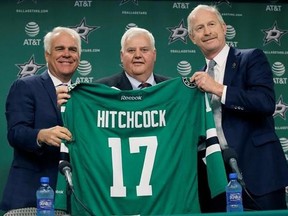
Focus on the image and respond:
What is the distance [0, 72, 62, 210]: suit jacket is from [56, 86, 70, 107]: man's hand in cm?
16

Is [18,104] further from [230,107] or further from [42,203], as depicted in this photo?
[230,107]

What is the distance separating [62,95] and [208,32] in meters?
0.78

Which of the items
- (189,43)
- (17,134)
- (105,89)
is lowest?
(17,134)

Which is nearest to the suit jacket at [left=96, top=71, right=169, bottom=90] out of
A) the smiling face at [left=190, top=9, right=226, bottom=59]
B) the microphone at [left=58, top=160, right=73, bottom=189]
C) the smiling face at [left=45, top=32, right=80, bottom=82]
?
the smiling face at [left=45, top=32, right=80, bottom=82]

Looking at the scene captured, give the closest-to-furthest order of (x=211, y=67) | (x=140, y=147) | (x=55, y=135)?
(x=55, y=135)
(x=140, y=147)
(x=211, y=67)

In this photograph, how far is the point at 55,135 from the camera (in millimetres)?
2945

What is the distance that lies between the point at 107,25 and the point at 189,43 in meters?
0.67

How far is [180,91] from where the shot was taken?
312 centimetres

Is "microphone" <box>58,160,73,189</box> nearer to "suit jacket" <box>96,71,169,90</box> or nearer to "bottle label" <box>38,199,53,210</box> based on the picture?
"bottle label" <box>38,199,53,210</box>

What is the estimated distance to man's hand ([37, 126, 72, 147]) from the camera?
9.64ft

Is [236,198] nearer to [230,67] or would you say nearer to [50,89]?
[230,67]

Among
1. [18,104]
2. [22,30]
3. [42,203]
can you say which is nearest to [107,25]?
[22,30]

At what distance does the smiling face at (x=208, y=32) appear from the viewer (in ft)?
10.6

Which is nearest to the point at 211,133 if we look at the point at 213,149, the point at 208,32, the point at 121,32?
the point at 213,149
